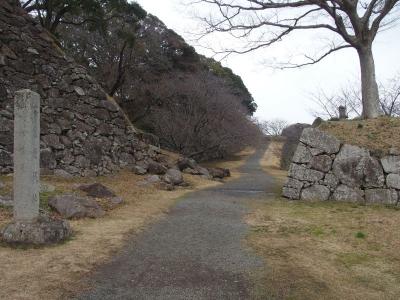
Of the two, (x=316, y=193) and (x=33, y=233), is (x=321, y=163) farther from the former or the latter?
(x=33, y=233)

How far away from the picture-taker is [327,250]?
5.60 m

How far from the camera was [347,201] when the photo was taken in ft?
30.3

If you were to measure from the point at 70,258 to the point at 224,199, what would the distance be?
17.5 ft

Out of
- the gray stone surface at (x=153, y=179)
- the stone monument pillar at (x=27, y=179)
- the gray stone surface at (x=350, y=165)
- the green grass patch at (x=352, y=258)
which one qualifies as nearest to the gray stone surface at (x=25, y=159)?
the stone monument pillar at (x=27, y=179)

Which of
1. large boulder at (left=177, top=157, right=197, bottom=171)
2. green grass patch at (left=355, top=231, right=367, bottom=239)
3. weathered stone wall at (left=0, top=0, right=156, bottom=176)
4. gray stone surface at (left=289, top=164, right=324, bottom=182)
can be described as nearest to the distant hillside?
large boulder at (left=177, top=157, right=197, bottom=171)

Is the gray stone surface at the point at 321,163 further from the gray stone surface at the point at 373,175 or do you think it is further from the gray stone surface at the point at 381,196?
the gray stone surface at the point at 381,196

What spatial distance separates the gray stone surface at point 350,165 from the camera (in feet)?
30.5

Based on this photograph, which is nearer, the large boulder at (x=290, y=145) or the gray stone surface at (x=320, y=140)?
the gray stone surface at (x=320, y=140)

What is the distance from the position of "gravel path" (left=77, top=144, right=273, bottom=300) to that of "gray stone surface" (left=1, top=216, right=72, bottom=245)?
94 cm

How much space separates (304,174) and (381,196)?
5.72 ft

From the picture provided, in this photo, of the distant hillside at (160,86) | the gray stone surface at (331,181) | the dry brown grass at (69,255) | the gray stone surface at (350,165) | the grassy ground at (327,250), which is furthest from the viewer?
the distant hillside at (160,86)

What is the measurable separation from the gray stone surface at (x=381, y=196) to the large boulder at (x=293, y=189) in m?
1.50

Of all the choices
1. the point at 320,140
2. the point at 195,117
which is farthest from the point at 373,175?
the point at 195,117

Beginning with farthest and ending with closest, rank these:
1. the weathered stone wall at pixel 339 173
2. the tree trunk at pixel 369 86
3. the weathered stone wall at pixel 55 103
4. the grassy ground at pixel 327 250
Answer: the tree trunk at pixel 369 86, the weathered stone wall at pixel 55 103, the weathered stone wall at pixel 339 173, the grassy ground at pixel 327 250
